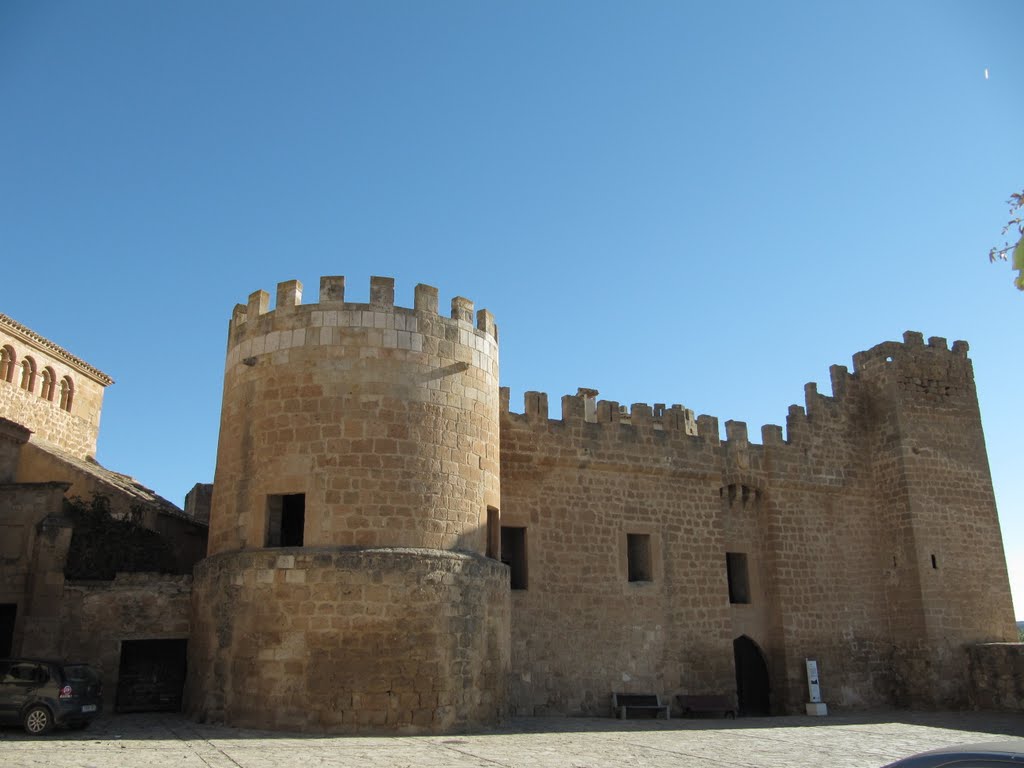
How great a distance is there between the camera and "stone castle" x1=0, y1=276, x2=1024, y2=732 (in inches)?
468

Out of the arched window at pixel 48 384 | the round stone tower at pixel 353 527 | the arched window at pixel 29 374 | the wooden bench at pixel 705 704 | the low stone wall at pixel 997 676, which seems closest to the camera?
the round stone tower at pixel 353 527

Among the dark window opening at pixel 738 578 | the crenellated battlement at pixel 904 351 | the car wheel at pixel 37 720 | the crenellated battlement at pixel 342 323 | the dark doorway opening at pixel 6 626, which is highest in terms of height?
the crenellated battlement at pixel 904 351

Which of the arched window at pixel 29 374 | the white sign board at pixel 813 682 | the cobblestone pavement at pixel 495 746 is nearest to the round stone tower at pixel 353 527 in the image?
the cobblestone pavement at pixel 495 746

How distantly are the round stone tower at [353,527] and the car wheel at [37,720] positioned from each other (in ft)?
6.31

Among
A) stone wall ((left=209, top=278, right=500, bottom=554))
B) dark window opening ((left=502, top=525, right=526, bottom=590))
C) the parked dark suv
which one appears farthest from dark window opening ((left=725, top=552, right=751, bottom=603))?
the parked dark suv

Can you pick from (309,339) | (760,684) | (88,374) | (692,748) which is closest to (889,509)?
(760,684)

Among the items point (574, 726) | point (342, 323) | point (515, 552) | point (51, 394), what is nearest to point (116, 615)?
point (342, 323)

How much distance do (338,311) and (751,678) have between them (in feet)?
39.9

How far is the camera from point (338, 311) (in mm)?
13117

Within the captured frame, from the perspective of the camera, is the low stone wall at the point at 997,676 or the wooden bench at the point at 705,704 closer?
the wooden bench at the point at 705,704

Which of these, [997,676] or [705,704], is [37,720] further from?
[997,676]

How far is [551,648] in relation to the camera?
1595 centimetres

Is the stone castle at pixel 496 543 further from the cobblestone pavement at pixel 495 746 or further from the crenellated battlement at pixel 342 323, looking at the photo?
the cobblestone pavement at pixel 495 746

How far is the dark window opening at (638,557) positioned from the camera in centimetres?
1747
